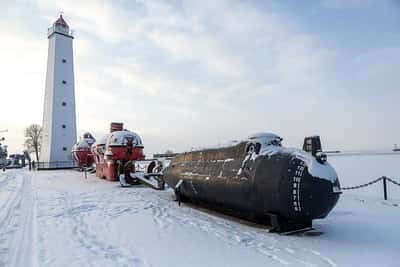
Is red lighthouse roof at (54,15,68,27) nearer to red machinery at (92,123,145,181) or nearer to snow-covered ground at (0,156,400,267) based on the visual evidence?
red machinery at (92,123,145,181)

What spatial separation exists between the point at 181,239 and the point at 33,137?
67.9m


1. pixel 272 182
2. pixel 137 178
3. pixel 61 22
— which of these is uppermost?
pixel 61 22

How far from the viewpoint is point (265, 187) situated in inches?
247

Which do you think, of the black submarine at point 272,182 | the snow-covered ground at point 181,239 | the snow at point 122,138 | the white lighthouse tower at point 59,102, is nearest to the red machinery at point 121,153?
the snow at point 122,138

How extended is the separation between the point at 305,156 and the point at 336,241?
166 centimetres

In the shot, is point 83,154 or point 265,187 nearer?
point 265,187

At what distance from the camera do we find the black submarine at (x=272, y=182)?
5820 mm

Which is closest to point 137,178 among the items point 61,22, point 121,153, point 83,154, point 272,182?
point 121,153

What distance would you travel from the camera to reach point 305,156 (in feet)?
20.1

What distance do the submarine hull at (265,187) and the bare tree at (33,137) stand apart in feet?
210

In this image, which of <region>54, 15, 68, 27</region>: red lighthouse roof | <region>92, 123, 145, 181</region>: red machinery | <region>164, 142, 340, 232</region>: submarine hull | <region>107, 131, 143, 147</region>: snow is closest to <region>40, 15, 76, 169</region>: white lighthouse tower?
<region>54, 15, 68, 27</region>: red lighthouse roof

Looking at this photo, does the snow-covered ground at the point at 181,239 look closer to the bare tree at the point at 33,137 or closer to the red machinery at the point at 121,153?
the red machinery at the point at 121,153

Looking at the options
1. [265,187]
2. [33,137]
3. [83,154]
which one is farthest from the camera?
[33,137]

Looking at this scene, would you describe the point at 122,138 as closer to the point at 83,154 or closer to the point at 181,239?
the point at 181,239
